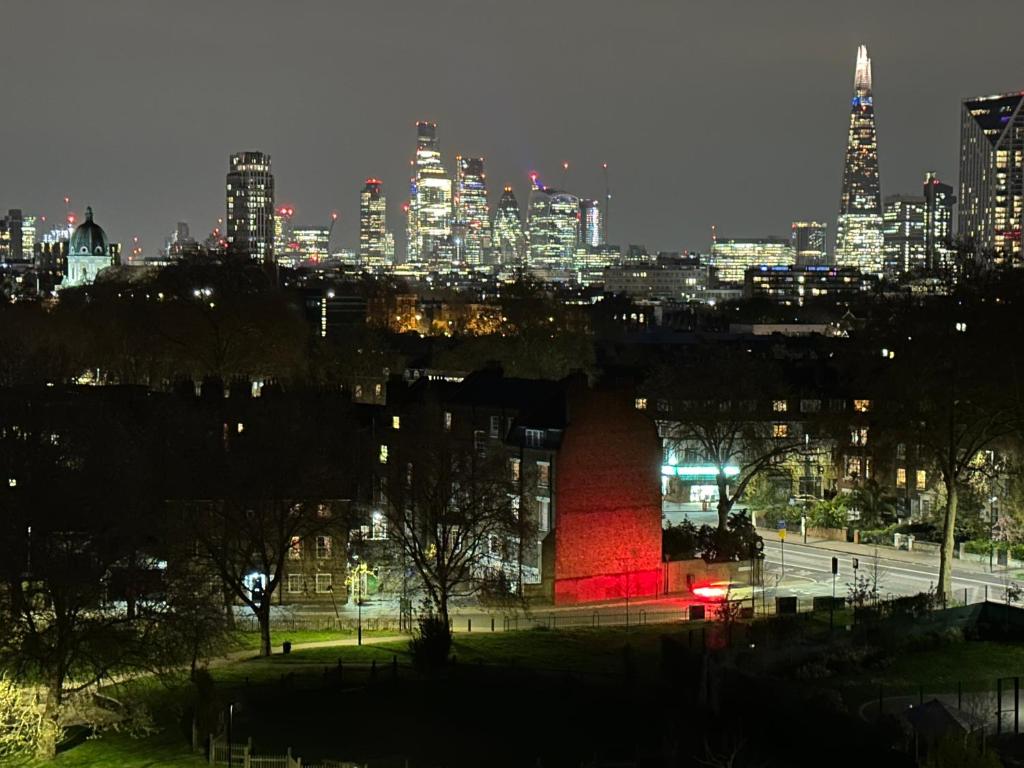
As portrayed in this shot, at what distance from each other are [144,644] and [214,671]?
7.71 m

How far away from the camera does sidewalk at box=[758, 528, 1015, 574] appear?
218 ft

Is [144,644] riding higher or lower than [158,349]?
lower

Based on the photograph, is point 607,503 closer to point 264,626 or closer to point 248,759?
point 264,626

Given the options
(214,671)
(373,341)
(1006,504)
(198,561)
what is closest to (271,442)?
(198,561)

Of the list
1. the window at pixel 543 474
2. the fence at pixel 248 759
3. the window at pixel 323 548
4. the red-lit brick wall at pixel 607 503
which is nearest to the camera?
the fence at pixel 248 759

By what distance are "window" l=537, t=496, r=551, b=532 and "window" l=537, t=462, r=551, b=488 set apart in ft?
1.74

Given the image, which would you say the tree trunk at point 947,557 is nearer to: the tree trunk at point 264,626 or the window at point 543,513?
the window at point 543,513

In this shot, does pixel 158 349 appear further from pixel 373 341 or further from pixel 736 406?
pixel 736 406

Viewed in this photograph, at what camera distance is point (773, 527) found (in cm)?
7525

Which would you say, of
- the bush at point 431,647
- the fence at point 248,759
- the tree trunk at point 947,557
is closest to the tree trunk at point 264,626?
the bush at point 431,647

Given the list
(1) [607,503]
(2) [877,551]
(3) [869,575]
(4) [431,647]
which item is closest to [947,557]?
(3) [869,575]

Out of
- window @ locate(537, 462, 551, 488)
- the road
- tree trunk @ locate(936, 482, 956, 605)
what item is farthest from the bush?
tree trunk @ locate(936, 482, 956, 605)

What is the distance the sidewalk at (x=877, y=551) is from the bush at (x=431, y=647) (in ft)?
87.4

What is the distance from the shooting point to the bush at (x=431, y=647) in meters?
46.9
